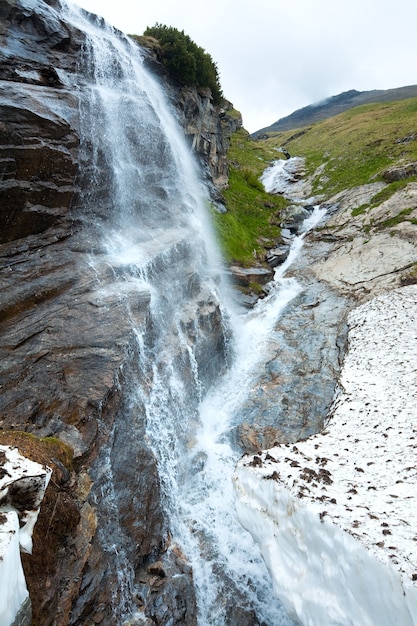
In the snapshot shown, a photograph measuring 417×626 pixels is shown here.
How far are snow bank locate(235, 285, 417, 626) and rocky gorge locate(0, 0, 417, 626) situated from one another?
326 cm

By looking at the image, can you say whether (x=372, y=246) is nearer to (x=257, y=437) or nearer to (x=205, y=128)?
(x=257, y=437)

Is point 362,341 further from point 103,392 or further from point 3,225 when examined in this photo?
point 3,225

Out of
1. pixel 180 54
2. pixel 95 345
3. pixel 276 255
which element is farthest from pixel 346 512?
pixel 180 54

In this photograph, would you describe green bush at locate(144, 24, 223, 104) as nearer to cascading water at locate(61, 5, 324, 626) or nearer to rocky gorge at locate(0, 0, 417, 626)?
cascading water at locate(61, 5, 324, 626)

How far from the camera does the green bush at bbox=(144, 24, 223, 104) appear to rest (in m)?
26.7

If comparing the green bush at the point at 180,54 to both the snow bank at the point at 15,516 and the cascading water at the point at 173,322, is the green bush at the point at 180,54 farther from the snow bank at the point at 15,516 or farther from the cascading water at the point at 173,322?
the snow bank at the point at 15,516

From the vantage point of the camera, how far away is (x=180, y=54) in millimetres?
26750

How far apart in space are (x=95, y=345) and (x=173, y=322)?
182 inches

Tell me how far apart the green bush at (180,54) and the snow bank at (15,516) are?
95.0ft

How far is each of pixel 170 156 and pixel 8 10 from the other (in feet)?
32.5

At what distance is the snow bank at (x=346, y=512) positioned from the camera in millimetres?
5352

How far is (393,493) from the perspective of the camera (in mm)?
7203

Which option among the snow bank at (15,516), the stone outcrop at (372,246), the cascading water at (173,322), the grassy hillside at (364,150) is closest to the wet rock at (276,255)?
the cascading water at (173,322)

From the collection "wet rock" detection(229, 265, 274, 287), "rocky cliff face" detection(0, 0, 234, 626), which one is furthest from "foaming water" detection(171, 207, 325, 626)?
"wet rock" detection(229, 265, 274, 287)
